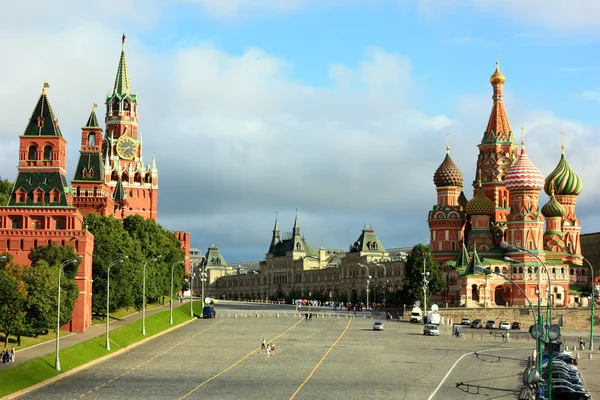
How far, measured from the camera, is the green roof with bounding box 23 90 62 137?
10856cm

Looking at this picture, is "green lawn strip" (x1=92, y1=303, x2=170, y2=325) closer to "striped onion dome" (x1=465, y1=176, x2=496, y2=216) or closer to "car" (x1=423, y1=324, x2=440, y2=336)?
"car" (x1=423, y1=324, x2=440, y2=336)

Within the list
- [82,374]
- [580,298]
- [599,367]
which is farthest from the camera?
[580,298]

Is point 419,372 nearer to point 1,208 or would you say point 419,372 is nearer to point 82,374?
point 82,374

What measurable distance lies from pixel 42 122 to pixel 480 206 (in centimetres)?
9090

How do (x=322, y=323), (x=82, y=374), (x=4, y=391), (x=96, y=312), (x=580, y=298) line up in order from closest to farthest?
1. (x=4, y=391)
2. (x=82, y=374)
3. (x=96, y=312)
4. (x=322, y=323)
5. (x=580, y=298)

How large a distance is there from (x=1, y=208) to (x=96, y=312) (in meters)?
16.2

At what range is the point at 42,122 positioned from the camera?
359 ft

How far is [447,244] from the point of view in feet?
593

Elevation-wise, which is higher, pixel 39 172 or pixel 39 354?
pixel 39 172

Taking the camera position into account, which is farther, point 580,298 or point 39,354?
point 580,298

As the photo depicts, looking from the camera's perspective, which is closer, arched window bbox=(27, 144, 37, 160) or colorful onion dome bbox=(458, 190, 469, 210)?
arched window bbox=(27, 144, 37, 160)

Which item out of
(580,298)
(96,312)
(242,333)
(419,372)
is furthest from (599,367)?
(580,298)

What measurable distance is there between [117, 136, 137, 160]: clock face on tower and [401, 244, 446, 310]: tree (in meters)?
64.6

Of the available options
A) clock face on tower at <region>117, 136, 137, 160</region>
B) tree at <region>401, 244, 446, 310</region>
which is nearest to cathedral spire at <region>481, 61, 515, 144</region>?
tree at <region>401, 244, 446, 310</region>
